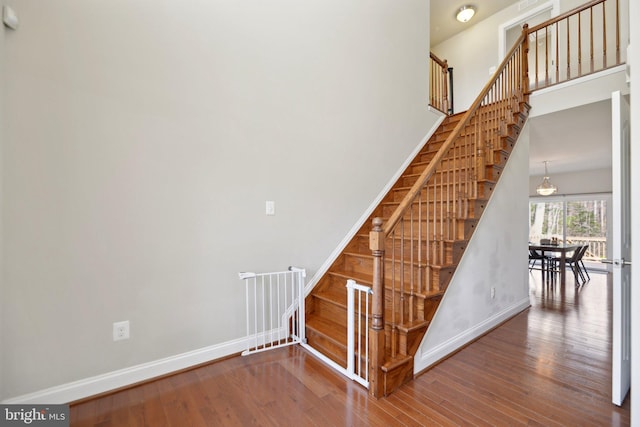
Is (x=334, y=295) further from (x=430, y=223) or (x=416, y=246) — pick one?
(x=430, y=223)

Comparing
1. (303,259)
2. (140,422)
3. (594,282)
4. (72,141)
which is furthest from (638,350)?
(594,282)

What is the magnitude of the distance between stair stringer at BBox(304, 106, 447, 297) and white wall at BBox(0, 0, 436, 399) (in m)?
0.10

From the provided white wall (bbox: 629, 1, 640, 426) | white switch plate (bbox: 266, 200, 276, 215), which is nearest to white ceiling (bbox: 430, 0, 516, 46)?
white wall (bbox: 629, 1, 640, 426)

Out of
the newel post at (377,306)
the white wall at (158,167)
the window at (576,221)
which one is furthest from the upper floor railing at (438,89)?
the window at (576,221)

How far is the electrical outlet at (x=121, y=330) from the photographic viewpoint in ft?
6.34

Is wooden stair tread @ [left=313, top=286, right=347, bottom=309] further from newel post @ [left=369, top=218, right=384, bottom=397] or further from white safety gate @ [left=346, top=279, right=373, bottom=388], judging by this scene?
newel post @ [left=369, top=218, right=384, bottom=397]

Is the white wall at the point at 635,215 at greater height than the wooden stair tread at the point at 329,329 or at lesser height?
greater

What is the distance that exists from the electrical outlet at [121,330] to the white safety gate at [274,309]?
0.83 meters

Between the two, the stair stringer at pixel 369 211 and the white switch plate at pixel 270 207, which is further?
the stair stringer at pixel 369 211

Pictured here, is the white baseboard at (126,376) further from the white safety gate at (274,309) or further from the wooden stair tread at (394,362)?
the wooden stair tread at (394,362)

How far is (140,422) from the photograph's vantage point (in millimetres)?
1638

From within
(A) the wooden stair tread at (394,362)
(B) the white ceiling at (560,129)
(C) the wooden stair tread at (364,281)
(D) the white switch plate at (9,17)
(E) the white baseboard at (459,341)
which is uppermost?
(B) the white ceiling at (560,129)

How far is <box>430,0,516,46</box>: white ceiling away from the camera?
5.21 metres

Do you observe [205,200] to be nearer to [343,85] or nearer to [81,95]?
[81,95]
